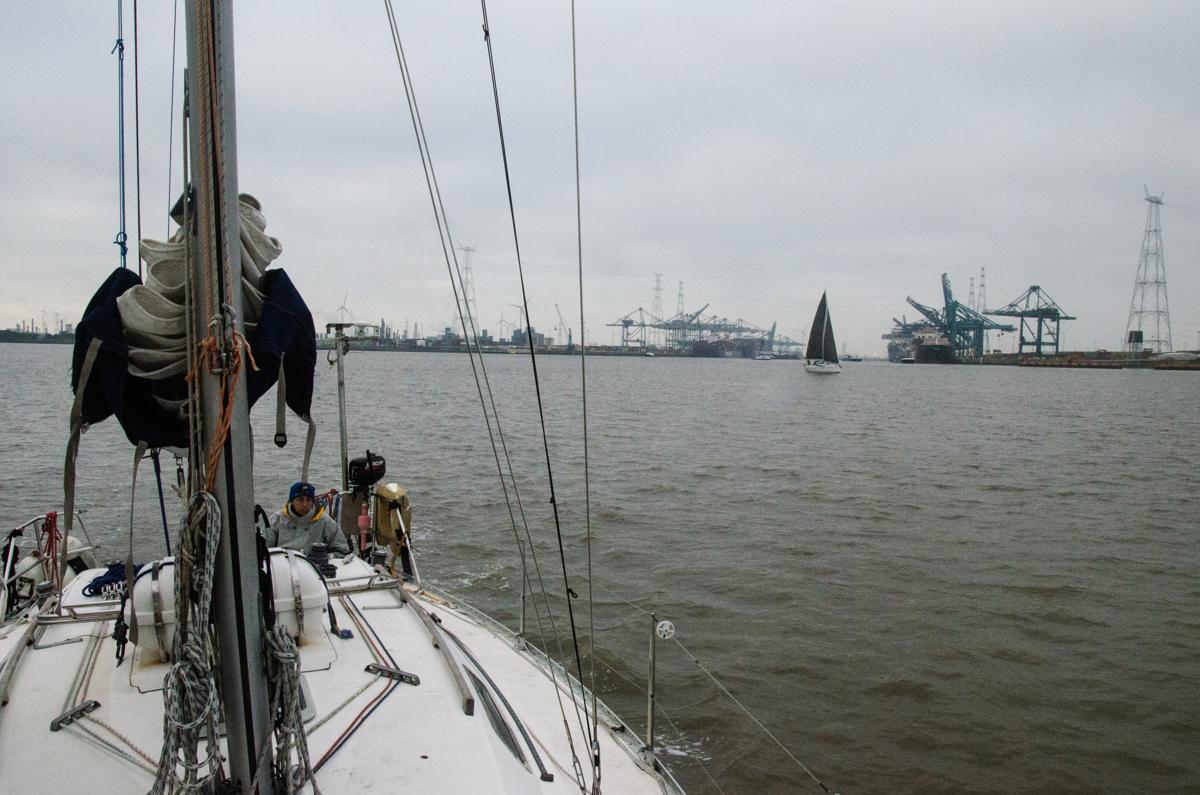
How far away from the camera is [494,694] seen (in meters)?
4.79

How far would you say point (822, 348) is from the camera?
374ft

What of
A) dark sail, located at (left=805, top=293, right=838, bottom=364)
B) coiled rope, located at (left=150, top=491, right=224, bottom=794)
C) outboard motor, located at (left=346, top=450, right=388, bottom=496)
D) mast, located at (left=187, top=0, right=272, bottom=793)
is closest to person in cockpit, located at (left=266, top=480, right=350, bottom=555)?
outboard motor, located at (left=346, top=450, right=388, bottom=496)

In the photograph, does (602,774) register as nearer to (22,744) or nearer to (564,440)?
(22,744)

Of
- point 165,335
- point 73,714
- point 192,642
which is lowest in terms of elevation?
point 73,714

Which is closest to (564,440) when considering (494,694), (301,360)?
(494,694)

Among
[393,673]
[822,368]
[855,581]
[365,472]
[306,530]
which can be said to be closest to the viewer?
[393,673]

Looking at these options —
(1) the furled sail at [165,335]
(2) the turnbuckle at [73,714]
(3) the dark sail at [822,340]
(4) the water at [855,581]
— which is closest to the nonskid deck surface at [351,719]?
(2) the turnbuckle at [73,714]

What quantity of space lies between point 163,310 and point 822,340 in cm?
11621

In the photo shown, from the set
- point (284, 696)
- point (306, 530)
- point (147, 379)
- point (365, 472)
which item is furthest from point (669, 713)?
point (147, 379)

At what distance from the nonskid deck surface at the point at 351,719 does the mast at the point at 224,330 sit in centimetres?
103

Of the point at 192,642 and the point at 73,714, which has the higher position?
the point at 192,642

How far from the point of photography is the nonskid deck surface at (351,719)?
337 cm

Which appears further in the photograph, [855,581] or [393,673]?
[855,581]

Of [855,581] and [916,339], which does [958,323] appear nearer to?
[916,339]
